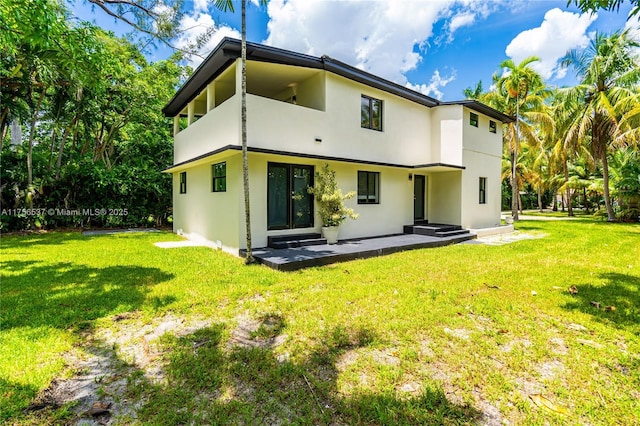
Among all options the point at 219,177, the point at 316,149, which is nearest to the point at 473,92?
the point at 316,149

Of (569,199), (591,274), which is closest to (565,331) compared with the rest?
(591,274)

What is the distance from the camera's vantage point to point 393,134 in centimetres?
1209

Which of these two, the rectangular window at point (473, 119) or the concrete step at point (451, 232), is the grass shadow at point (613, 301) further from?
the rectangular window at point (473, 119)

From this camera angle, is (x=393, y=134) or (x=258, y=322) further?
(x=393, y=134)

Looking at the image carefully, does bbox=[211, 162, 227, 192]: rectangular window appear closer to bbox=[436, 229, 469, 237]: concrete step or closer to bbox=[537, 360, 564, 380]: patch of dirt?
bbox=[436, 229, 469, 237]: concrete step

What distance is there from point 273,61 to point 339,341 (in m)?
8.21

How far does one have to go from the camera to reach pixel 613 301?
5016 millimetres

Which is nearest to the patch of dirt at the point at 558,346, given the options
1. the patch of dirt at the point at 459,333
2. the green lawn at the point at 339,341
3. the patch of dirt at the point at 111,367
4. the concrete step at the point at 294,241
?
the green lawn at the point at 339,341

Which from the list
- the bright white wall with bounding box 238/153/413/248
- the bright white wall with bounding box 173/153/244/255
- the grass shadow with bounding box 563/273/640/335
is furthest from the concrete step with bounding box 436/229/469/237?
the bright white wall with bounding box 173/153/244/255

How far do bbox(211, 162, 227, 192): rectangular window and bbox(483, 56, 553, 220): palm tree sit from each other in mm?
16131

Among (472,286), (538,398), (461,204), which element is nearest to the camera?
(538,398)

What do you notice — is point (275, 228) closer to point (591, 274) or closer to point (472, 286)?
point (472, 286)

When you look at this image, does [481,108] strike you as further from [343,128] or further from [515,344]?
[515,344]

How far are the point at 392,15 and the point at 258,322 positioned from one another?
38.2 feet
